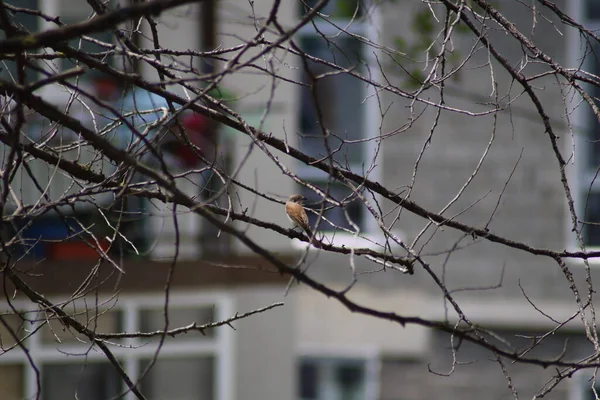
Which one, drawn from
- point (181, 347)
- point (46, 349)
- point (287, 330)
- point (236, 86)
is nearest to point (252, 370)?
point (287, 330)

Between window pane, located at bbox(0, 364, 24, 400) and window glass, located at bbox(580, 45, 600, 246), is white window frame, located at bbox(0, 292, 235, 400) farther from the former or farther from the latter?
window glass, located at bbox(580, 45, 600, 246)

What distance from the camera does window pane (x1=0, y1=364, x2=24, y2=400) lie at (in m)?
8.33

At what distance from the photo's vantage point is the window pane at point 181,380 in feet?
30.3

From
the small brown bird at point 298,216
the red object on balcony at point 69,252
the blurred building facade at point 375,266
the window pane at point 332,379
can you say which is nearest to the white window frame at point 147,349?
the blurred building facade at point 375,266

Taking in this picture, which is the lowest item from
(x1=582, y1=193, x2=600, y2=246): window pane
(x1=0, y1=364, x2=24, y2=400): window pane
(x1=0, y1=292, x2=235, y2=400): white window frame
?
(x1=0, y1=364, x2=24, y2=400): window pane

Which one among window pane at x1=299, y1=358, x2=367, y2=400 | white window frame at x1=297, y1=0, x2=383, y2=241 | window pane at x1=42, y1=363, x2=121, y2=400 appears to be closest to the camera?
window pane at x1=42, y1=363, x2=121, y2=400

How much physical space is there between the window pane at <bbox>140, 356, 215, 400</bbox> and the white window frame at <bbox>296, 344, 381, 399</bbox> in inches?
47.6

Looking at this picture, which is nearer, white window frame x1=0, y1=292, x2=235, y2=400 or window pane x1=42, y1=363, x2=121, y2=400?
white window frame x1=0, y1=292, x2=235, y2=400

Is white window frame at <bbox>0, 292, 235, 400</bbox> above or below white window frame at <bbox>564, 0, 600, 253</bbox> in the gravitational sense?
below

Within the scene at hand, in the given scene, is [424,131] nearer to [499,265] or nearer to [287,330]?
[499,265]

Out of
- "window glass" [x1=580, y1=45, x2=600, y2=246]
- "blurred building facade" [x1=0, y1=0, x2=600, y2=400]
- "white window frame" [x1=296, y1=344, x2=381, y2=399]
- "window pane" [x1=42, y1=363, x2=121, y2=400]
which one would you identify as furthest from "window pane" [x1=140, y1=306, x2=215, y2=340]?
"window glass" [x1=580, y1=45, x2=600, y2=246]

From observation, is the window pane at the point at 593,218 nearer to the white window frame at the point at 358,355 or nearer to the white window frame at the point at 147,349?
the white window frame at the point at 358,355

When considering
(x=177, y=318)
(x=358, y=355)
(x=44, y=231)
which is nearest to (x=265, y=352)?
(x=358, y=355)

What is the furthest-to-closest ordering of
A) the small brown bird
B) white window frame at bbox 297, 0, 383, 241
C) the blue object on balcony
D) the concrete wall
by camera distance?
the concrete wall, white window frame at bbox 297, 0, 383, 241, the blue object on balcony, the small brown bird
